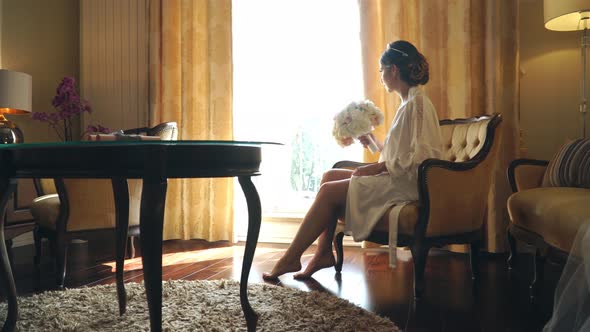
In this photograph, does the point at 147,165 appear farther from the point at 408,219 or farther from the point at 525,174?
the point at 525,174

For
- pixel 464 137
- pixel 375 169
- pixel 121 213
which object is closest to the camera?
pixel 121 213

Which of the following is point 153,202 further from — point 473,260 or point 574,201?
point 473,260

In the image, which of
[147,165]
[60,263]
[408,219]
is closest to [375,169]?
[408,219]

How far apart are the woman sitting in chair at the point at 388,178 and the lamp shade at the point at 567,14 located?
100 centimetres

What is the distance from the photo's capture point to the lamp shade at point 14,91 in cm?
326

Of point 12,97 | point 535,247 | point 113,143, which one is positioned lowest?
point 535,247

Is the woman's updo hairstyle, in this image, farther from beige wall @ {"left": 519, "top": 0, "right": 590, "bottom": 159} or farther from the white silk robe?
beige wall @ {"left": 519, "top": 0, "right": 590, "bottom": 159}

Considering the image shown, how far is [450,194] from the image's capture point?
2.32 meters

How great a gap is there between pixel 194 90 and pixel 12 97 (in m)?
1.43

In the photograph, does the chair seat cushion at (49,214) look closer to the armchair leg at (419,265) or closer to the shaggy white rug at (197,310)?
the shaggy white rug at (197,310)

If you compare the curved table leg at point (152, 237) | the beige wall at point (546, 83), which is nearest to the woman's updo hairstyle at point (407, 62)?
the beige wall at point (546, 83)

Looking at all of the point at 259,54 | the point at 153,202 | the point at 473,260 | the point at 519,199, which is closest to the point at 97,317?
the point at 153,202

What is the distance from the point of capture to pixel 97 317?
73.9 inches

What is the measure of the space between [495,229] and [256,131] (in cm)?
225
